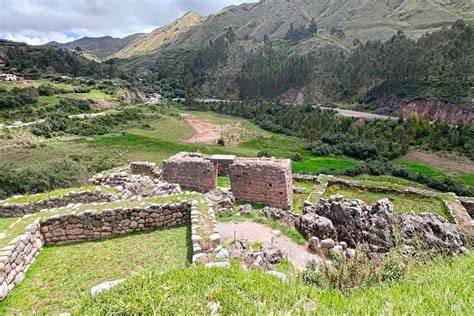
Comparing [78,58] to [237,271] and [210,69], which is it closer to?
[210,69]

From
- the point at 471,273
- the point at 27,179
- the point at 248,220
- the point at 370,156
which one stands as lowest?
the point at 370,156

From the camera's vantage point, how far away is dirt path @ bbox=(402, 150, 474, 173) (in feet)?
128

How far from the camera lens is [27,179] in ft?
81.1

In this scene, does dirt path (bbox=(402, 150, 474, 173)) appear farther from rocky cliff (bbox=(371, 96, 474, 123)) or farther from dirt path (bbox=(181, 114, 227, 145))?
dirt path (bbox=(181, 114, 227, 145))

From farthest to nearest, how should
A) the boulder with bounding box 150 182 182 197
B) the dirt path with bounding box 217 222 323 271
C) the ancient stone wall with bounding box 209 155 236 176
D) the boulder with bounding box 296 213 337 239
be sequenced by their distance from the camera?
the ancient stone wall with bounding box 209 155 236 176 < the boulder with bounding box 150 182 182 197 < the boulder with bounding box 296 213 337 239 < the dirt path with bounding box 217 222 323 271

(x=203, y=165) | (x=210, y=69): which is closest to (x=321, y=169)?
(x=203, y=165)

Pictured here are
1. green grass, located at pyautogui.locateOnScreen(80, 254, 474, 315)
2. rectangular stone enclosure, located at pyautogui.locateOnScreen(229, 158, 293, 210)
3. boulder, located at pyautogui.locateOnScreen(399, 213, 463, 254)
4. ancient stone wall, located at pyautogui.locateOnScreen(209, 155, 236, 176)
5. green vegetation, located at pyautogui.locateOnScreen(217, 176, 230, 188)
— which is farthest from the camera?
green vegetation, located at pyautogui.locateOnScreen(217, 176, 230, 188)

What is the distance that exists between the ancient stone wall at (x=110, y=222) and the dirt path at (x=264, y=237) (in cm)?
146

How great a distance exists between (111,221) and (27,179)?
748 inches

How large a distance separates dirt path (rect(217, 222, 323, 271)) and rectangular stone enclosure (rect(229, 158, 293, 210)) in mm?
3532

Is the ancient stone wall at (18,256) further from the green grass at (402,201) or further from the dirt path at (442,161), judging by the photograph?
the dirt path at (442,161)

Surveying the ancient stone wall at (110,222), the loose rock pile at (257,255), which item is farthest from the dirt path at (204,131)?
the loose rock pile at (257,255)

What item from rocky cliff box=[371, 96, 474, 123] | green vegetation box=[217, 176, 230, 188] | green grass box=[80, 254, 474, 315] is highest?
green grass box=[80, 254, 474, 315]

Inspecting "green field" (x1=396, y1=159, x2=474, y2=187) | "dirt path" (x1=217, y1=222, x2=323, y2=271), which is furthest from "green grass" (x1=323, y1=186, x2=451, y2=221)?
"green field" (x1=396, y1=159, x2=474, y2=187)
